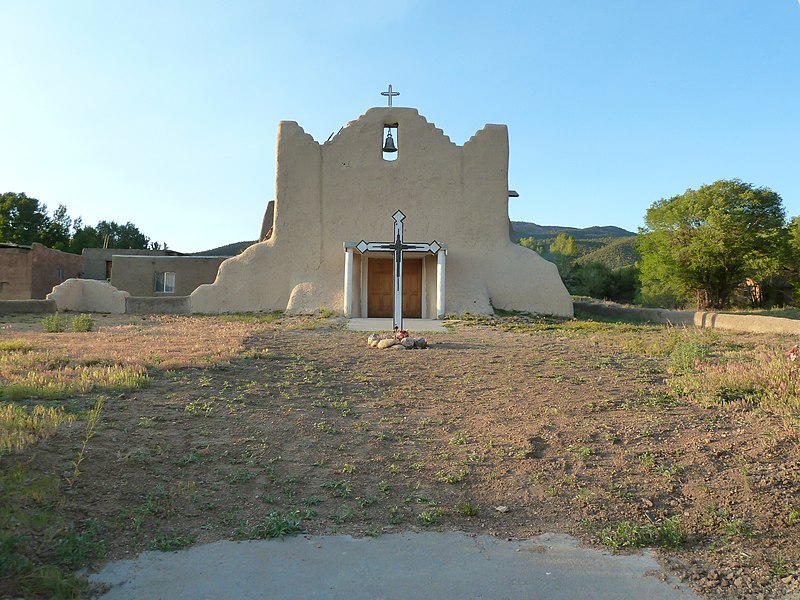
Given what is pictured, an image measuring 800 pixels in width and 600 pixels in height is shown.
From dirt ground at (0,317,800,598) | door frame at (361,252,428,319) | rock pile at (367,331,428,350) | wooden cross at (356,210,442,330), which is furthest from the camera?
door frame at (361,252,428,319)

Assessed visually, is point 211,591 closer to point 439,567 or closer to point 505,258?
point 439,567

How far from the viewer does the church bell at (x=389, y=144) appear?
22145 mm

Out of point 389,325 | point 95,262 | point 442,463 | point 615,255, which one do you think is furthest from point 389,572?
point 615,255

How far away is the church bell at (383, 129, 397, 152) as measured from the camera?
2215 centimetres

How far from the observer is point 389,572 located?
352 cm

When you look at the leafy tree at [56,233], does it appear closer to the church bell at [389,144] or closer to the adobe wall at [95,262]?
the adobe wall at [95,262]

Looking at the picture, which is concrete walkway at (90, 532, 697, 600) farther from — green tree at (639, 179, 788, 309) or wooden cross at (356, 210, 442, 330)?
green tree at (639, 179, 788, 309)

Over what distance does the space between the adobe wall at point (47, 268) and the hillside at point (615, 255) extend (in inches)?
1817

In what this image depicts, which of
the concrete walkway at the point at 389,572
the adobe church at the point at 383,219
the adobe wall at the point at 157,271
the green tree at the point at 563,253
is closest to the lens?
the concrete walkway at the point at 389,572

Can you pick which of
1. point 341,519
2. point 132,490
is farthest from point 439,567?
point 132,490

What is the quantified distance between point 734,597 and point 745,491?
4.84 ft

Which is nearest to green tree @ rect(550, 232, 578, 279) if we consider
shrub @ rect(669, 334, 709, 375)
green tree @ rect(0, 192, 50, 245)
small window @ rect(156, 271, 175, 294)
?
small window @ rect(156, 271, 175, 294)

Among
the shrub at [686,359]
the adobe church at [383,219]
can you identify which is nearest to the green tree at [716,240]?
the adobe church at [383,219]

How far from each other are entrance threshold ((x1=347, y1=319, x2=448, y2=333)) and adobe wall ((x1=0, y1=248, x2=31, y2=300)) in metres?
20.8
